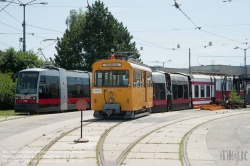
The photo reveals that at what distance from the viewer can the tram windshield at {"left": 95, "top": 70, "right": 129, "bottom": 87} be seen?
21.6 meters

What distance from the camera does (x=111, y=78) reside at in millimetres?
21766

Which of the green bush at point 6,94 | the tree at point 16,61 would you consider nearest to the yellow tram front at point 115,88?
the green bush at point 6,94

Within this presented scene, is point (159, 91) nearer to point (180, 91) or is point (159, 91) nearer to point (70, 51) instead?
point (180, 91)

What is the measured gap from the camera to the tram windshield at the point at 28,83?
93.0 feet

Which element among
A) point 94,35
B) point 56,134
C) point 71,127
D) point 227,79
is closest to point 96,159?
point 56,134

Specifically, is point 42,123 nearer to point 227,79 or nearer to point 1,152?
point 1,152

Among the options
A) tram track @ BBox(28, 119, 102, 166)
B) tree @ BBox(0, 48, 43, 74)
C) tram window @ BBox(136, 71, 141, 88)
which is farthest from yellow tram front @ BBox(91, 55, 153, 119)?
tree @ BBox(0, 48, 43, 74)

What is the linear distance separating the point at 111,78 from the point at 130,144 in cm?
825

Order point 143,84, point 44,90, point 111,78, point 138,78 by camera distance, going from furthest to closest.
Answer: point 44,90 → point 143,84 → point 138,78 → point 111,78

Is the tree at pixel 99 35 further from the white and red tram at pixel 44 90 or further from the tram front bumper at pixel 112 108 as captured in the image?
the tram front bumper at pixel 112 108

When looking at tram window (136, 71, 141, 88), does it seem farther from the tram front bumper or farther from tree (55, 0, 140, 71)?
tree (55, 0, 140, 71)

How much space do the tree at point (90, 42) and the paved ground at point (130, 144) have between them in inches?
1551

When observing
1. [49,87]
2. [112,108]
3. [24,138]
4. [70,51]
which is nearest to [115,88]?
[112,108]

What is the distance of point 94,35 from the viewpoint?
5953cm
